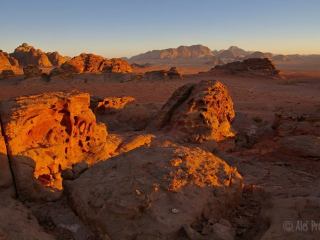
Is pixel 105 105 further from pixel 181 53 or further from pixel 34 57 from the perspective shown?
pixel 181 53

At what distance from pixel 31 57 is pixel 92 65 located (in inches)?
949

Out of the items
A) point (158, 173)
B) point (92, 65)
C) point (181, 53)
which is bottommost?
point (181, 53)

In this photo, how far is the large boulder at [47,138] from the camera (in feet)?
19.7

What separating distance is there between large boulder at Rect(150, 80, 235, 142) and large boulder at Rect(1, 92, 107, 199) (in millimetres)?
2958

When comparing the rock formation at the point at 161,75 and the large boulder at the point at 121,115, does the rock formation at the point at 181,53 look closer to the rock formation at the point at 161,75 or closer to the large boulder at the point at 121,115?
the rock formation at the point at 161,75

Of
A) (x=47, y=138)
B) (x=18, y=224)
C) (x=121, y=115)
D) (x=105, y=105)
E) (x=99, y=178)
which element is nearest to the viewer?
(x=18, y=224)

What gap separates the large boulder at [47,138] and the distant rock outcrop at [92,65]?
32346 millimetres

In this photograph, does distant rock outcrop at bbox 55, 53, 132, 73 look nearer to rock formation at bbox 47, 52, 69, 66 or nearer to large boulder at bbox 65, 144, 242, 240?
Answer: rock formation at bbox 47, 52, 69, 66

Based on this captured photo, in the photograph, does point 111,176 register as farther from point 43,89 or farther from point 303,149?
point 43,89

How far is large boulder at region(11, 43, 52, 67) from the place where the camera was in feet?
196

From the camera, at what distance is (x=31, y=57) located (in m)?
61.0

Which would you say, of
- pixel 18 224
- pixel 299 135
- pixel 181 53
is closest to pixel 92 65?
pixel 299 135

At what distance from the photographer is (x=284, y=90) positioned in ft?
103

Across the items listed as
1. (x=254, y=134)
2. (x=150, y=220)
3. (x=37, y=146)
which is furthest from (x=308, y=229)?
(x=254, y=134)
